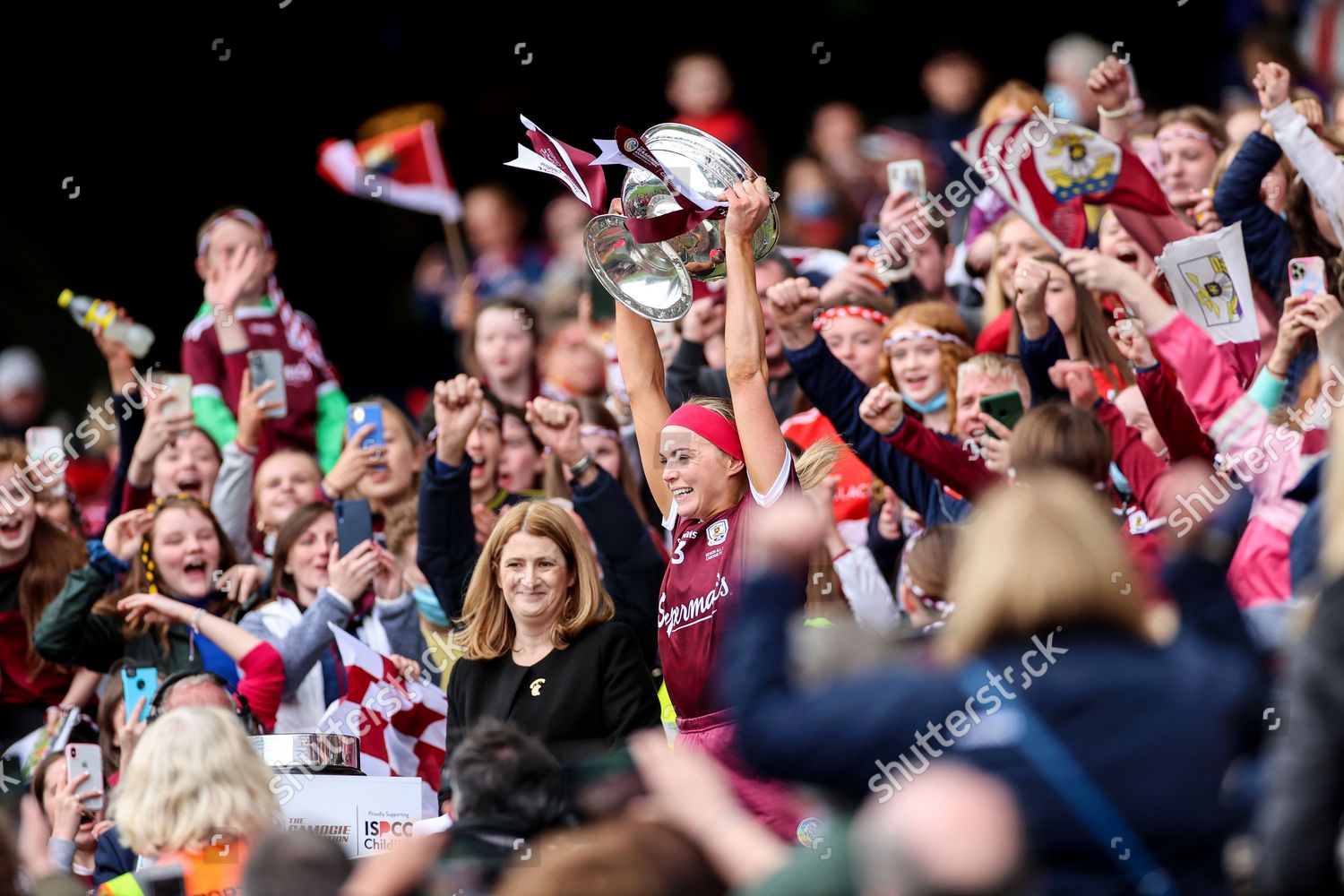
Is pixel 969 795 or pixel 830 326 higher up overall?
pixel 830 326

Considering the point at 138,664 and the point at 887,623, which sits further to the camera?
the point at 138,664

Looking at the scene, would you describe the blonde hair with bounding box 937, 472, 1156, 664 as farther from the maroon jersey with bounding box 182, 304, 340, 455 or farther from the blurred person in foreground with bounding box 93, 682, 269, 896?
the maroon jersey with bounding box 182, 304, 340, 455

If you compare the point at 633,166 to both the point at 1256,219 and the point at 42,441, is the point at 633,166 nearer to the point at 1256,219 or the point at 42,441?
the point at 1256,219

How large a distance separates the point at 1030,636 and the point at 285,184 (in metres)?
11.0

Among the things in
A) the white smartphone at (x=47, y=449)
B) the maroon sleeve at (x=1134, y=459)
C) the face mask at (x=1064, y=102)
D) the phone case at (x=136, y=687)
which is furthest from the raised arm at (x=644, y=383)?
the face mask at (x=1064, y=102)

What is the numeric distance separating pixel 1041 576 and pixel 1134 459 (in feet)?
8.62

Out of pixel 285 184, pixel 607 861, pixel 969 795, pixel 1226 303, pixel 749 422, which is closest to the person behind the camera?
pixel 969 795

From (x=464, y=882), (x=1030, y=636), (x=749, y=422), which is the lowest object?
(x=464, y=882)

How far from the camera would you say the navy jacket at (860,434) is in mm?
6379

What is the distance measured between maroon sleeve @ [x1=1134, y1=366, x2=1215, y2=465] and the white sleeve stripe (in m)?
1.14

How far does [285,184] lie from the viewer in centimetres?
1361

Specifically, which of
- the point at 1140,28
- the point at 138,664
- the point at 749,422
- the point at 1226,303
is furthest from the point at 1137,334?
the point at 1140,28

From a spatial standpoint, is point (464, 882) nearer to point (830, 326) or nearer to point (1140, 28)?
point (830, 326)

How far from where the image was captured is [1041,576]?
3365mm
